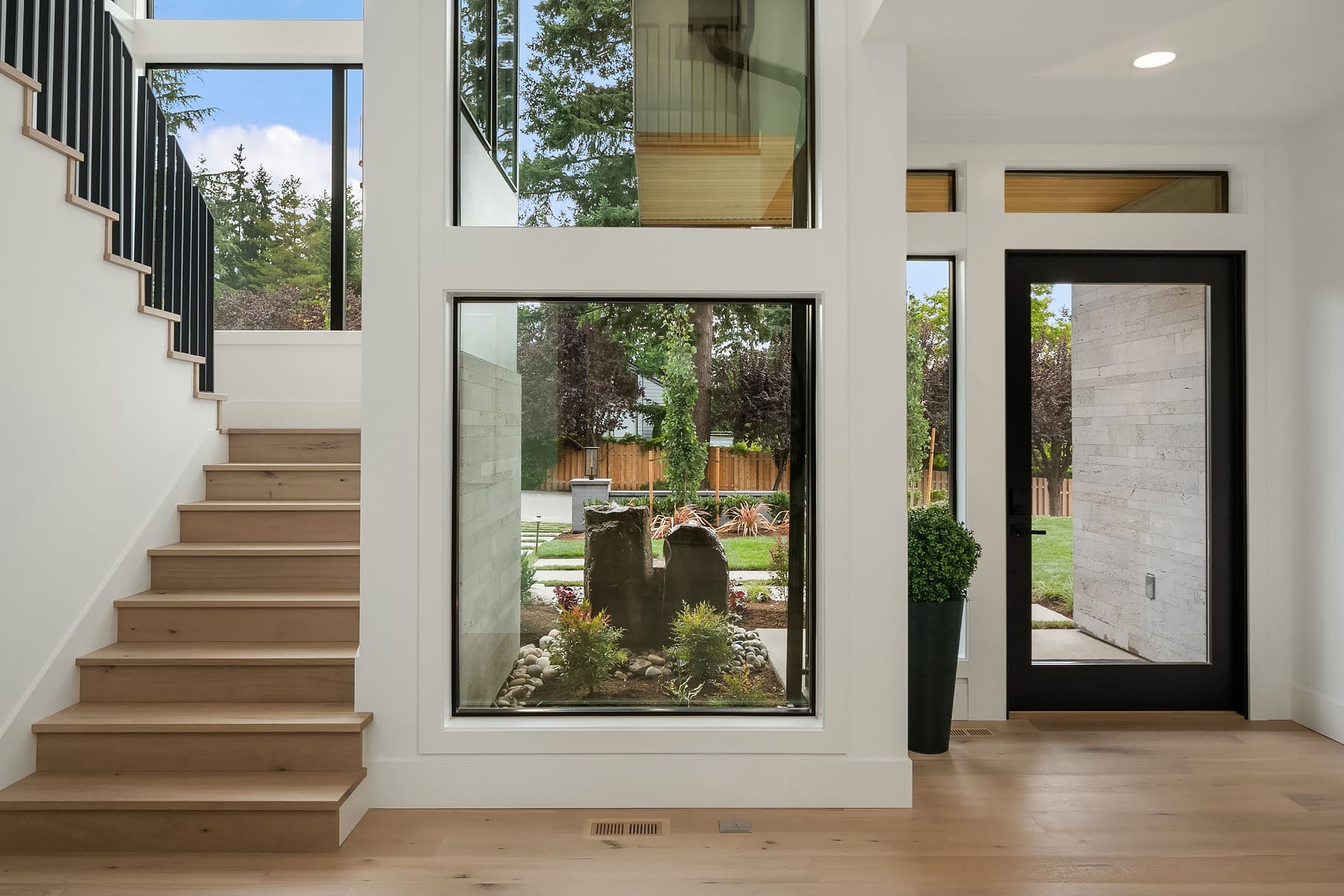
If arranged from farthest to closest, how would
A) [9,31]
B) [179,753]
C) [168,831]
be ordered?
[9,31], [179,753], [168,831]

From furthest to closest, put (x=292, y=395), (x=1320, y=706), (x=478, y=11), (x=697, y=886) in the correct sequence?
(x=292, y=395) → (x=1320, y=706) → (x=478, y=11) → (x=697, y=886)

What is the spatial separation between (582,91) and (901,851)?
3.00m

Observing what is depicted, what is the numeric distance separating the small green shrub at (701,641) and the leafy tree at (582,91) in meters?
1.70

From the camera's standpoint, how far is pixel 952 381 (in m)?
3.96

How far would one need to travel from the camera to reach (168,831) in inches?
101

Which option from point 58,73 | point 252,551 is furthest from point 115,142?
point 252,551

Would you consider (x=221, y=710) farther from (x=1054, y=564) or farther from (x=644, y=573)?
(x=1054, y=564)

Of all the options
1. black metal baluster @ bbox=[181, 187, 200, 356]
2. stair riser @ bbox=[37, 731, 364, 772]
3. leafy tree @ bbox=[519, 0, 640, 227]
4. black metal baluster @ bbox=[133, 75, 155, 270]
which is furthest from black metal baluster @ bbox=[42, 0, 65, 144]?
stair riser @ bbox=[37, 731, 364, 772]

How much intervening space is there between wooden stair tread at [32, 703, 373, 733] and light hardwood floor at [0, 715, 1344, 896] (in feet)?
1.24

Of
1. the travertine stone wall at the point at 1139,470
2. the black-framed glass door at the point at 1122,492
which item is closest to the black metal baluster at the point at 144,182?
the black-framed glass door at the point at 1122,492

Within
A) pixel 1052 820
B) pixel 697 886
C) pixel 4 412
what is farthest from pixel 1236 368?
pixel 4 412

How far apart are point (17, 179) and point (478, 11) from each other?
176 cm

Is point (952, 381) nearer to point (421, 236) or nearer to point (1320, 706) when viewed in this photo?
point (1320, 706)

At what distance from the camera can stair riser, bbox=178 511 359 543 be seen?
3758 millimetres
